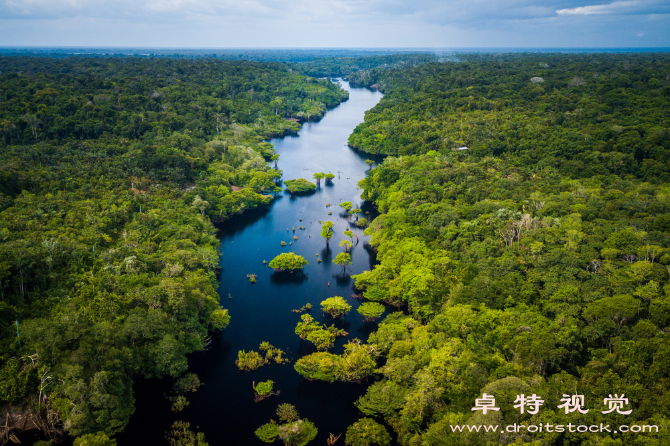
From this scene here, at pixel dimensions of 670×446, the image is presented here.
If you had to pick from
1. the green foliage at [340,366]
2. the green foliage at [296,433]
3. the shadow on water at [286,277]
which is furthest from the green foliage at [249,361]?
the shadow on water at [286,277]

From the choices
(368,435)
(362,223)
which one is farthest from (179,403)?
(362,223)

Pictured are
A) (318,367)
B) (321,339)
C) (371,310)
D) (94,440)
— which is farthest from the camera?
(371,310)

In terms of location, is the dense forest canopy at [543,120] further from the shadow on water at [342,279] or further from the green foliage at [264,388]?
the green foliage at [264,388]

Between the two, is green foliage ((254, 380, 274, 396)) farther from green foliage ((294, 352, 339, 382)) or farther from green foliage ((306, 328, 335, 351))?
green foliage ((306, 328, 335, 351))

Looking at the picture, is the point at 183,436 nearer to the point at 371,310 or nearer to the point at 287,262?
the point at 371,310

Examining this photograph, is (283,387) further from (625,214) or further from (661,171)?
(661,171)
